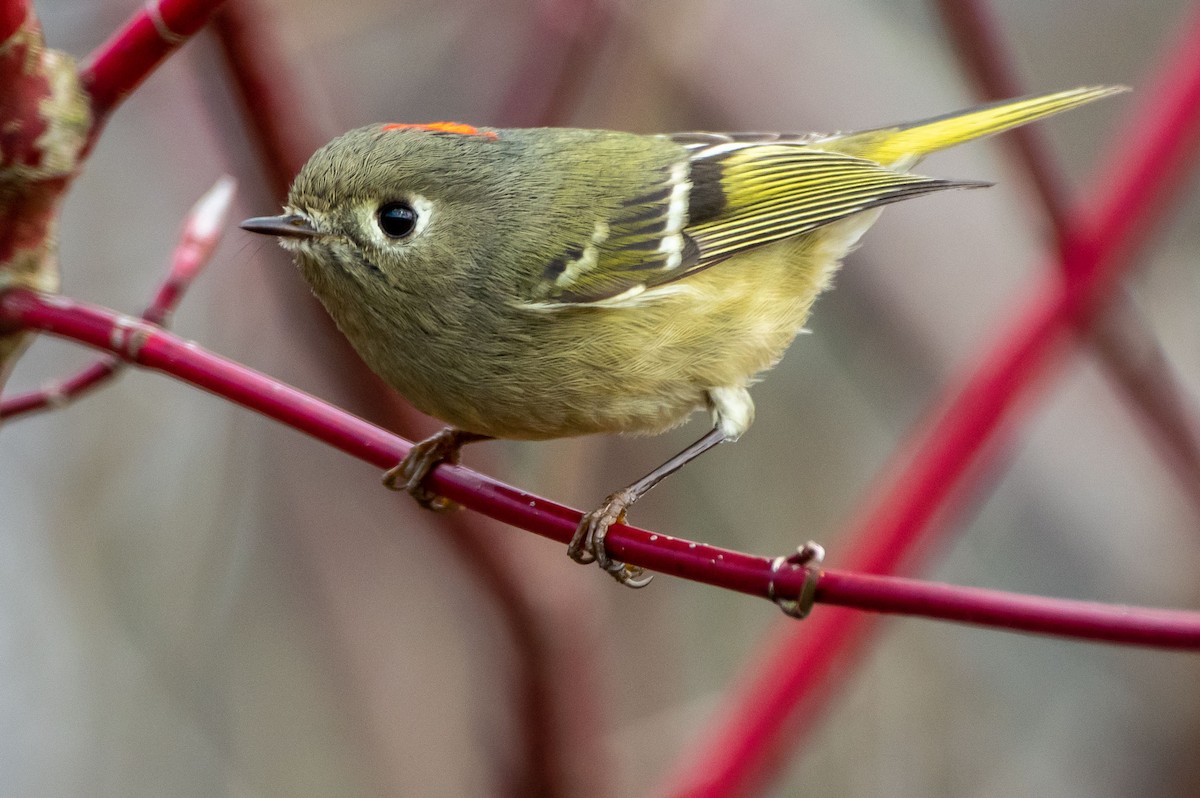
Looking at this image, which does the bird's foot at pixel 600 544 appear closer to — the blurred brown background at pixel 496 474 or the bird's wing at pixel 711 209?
the bird's wing at pixel 711 209

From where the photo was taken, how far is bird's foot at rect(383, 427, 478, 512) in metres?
1.78

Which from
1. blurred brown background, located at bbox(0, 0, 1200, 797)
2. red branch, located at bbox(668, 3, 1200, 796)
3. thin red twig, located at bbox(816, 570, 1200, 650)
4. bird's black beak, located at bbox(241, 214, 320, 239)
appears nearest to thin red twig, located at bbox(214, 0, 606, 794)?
bird's black beak, located at bbox(241, 214, 320, 239)

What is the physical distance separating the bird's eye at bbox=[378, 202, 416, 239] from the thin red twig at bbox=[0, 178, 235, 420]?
0.22 m

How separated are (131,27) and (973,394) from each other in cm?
106

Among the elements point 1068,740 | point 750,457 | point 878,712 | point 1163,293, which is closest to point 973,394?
point 1163,293

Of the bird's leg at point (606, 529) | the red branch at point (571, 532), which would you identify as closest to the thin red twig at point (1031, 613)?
the red branch at point (571, 532)

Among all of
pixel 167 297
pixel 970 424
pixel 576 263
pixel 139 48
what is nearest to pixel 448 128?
pixel 576 263

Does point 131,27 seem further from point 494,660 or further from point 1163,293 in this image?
point 1163,293

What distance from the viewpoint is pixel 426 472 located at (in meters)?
1.71

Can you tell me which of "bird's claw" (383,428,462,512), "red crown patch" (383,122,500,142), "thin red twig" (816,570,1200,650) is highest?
"red crown patch" (383,122,500,142)

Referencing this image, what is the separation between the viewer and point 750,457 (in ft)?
12.6

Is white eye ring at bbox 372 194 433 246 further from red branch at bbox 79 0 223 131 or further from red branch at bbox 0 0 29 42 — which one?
red branch at bbox 0 0 29 42

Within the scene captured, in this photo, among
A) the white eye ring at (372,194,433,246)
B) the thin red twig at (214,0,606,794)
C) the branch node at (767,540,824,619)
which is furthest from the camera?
the white eye ring at (372,194,433,246)

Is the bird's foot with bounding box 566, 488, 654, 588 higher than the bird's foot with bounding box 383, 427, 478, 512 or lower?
lower
